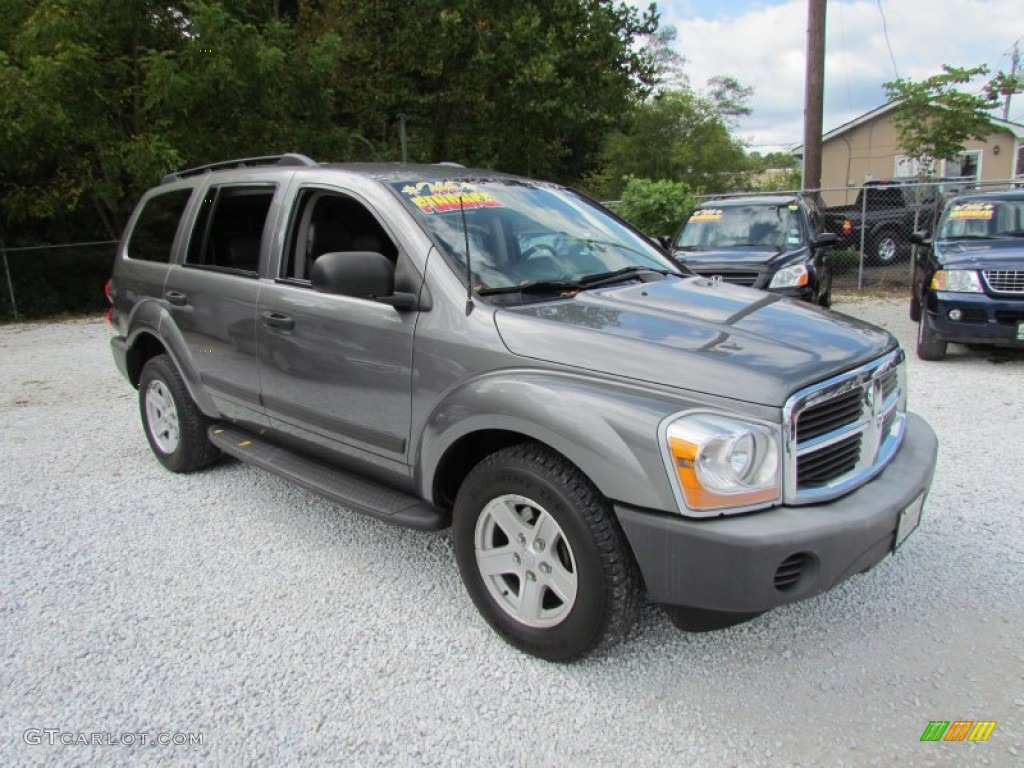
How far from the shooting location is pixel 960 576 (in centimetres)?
334

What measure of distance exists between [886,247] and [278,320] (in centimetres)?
1578

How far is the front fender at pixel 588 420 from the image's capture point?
2.33m

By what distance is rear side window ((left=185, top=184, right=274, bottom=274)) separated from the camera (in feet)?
13.0

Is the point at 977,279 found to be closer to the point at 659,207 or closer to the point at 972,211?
the point at 972,211

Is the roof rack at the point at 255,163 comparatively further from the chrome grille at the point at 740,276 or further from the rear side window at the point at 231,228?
the chrome grille at the point at 740,276

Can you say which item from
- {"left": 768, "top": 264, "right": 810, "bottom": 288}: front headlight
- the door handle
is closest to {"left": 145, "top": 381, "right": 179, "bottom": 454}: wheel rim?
the door handle

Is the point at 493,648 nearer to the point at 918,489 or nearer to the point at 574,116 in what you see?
the point at 918,489

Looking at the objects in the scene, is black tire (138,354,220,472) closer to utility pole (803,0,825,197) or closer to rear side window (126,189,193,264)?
rear side window (126,189,193,264)

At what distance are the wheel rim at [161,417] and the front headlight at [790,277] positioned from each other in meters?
6.21

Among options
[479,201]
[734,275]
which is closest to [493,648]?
[479,201]

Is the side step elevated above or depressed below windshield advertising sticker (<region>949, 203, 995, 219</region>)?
below

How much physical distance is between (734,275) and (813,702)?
20.9 feet

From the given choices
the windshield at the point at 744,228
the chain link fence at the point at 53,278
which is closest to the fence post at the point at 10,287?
the chain link fence at the point at 53,278

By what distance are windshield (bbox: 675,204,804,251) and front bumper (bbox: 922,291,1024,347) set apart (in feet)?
6.63
